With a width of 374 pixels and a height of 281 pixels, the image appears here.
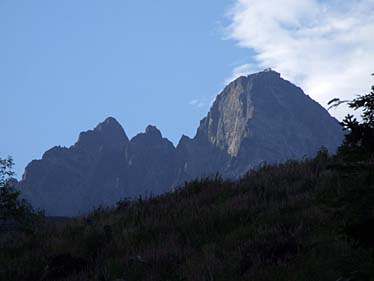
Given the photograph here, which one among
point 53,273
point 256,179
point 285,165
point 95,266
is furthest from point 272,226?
point 285,165

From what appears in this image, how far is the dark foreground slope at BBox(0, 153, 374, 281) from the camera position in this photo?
18.0 feet

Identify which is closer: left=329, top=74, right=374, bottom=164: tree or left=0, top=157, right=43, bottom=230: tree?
left=329, top=74, right=374, bottom=164: tree

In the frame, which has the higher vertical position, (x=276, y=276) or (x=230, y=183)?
(x=230, y=183)

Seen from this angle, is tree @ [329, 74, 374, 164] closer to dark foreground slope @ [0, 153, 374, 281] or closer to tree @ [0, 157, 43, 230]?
dark foreground slope @ [0, 153, 374, 281]

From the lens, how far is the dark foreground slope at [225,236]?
5477 millimetres

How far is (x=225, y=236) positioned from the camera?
32.0 ft

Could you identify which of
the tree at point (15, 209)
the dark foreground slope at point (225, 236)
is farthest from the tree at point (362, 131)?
the tree at point (15, 209)

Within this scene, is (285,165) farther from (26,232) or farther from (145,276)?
(145,276)

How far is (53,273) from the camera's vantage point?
9.52 metres

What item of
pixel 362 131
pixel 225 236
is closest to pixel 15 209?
pixel 225 236

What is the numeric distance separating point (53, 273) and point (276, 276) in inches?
150

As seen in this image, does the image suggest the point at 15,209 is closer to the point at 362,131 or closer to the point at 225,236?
the point at 225,236

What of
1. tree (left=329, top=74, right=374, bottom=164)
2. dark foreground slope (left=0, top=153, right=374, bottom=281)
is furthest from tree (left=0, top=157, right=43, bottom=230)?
tree (left=329, top=74, right=374, bottom=164)

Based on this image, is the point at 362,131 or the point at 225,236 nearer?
the point at 362,131
